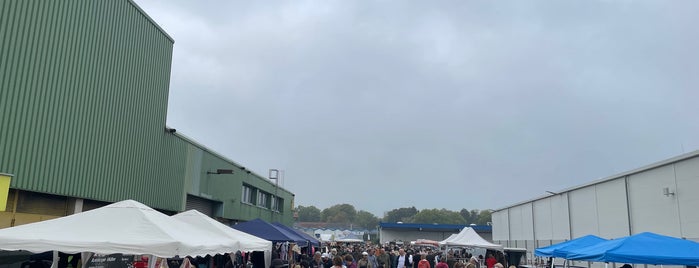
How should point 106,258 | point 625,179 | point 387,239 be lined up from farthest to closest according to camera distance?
point 387,239 → point 625,179 → point 106,258

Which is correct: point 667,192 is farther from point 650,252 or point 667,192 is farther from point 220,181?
point 220,181

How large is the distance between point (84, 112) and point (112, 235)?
967cm

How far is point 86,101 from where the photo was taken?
15.8 m

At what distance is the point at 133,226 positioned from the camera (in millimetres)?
7801

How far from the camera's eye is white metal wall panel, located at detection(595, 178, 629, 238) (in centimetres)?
1992

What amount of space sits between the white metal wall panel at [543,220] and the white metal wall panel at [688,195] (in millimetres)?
14588

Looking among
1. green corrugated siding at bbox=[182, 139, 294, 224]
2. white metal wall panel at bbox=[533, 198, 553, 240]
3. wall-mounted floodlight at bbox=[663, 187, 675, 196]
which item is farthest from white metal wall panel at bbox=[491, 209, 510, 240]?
wall-mounted floodlight at bbox=[663, 187, 675, 196]

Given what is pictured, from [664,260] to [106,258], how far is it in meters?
9.65

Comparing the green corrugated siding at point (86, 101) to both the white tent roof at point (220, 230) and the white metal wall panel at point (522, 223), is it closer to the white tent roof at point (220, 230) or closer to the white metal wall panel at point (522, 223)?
the white tent roof at point (220, 230)

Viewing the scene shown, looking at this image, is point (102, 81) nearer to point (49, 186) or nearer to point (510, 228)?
point (49, 186)

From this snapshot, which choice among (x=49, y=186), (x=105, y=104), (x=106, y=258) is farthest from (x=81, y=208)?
(x=106, y=258)

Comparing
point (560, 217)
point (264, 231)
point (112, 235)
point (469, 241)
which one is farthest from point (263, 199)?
point (112, 235)

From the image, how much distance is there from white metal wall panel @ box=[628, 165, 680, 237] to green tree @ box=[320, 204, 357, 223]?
543ft

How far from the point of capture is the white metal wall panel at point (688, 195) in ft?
49.4
